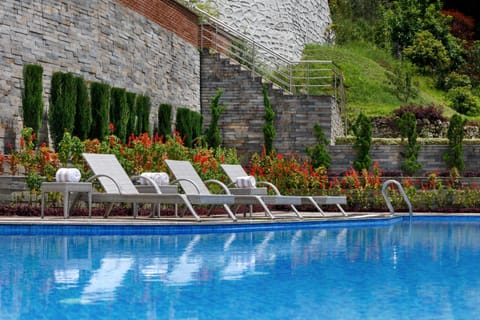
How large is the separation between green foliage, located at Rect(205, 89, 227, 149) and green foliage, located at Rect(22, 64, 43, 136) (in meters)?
7.09

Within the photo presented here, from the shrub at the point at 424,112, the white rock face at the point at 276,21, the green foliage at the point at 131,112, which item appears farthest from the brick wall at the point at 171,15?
the shrub at the point at 424,112

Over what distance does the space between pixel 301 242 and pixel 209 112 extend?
11.4 meters

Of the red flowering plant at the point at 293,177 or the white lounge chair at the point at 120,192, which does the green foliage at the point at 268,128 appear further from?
the white lounge chair at the point at 120,192

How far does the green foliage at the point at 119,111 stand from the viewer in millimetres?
16141

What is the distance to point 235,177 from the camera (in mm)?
14836

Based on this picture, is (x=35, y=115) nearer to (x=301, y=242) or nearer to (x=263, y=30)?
(x=301, y=242)

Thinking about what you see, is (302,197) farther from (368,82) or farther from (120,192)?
(368,82)

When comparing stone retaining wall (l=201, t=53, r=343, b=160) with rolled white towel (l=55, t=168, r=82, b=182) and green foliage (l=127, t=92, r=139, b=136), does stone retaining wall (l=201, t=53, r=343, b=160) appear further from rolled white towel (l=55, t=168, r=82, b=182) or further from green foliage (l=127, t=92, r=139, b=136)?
rolled white towel (l=55, t=168, r=82, b=182)

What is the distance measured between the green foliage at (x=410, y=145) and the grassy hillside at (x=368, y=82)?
4521 mm

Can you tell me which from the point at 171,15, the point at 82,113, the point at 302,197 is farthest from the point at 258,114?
the point at 302,197

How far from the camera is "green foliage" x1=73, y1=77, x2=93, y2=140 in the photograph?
14.8 meters

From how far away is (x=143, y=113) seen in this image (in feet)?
56.4

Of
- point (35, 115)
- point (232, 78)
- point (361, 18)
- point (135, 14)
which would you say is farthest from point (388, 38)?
point (35, 115)

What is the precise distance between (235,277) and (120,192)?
5.47 metres
